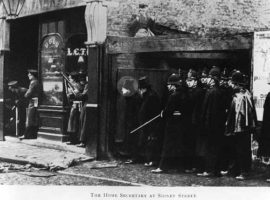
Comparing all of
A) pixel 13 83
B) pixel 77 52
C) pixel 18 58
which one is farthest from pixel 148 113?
pixel 18 58

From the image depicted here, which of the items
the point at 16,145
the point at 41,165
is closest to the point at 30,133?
the point at 16,145

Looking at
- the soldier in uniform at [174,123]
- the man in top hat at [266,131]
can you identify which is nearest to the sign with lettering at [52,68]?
the soldier in uniform at [174,123]

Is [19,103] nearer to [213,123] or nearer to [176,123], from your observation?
[176,123]

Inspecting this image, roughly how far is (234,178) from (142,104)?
157 cm

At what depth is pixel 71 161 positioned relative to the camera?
653 centimetres

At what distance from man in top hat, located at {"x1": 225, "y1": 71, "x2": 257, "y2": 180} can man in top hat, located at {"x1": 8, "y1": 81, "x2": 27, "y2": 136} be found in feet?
13.4

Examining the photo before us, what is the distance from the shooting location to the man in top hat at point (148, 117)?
251 inches

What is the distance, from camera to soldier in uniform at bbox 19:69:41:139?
8198mm

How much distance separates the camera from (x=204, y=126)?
570 cm

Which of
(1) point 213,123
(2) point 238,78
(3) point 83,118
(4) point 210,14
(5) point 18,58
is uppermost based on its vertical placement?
(4) point 210,14

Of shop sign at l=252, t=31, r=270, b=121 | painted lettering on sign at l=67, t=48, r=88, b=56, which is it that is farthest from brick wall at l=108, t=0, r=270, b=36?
shop sign at l=252, t=31, r=270, b=121

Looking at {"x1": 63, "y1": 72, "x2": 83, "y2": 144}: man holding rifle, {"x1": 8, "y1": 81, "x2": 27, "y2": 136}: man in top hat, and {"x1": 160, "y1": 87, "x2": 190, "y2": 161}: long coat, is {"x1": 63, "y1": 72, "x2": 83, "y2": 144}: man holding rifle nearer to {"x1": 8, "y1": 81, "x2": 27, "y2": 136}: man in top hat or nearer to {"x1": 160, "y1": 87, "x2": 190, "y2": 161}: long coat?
{"x1": 8, "y1": 81, "x2": 27, "y2": 136}: man in top hat

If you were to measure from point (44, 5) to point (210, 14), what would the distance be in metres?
2.59

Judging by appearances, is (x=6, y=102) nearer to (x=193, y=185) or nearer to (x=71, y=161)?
(x=71, y=161)
